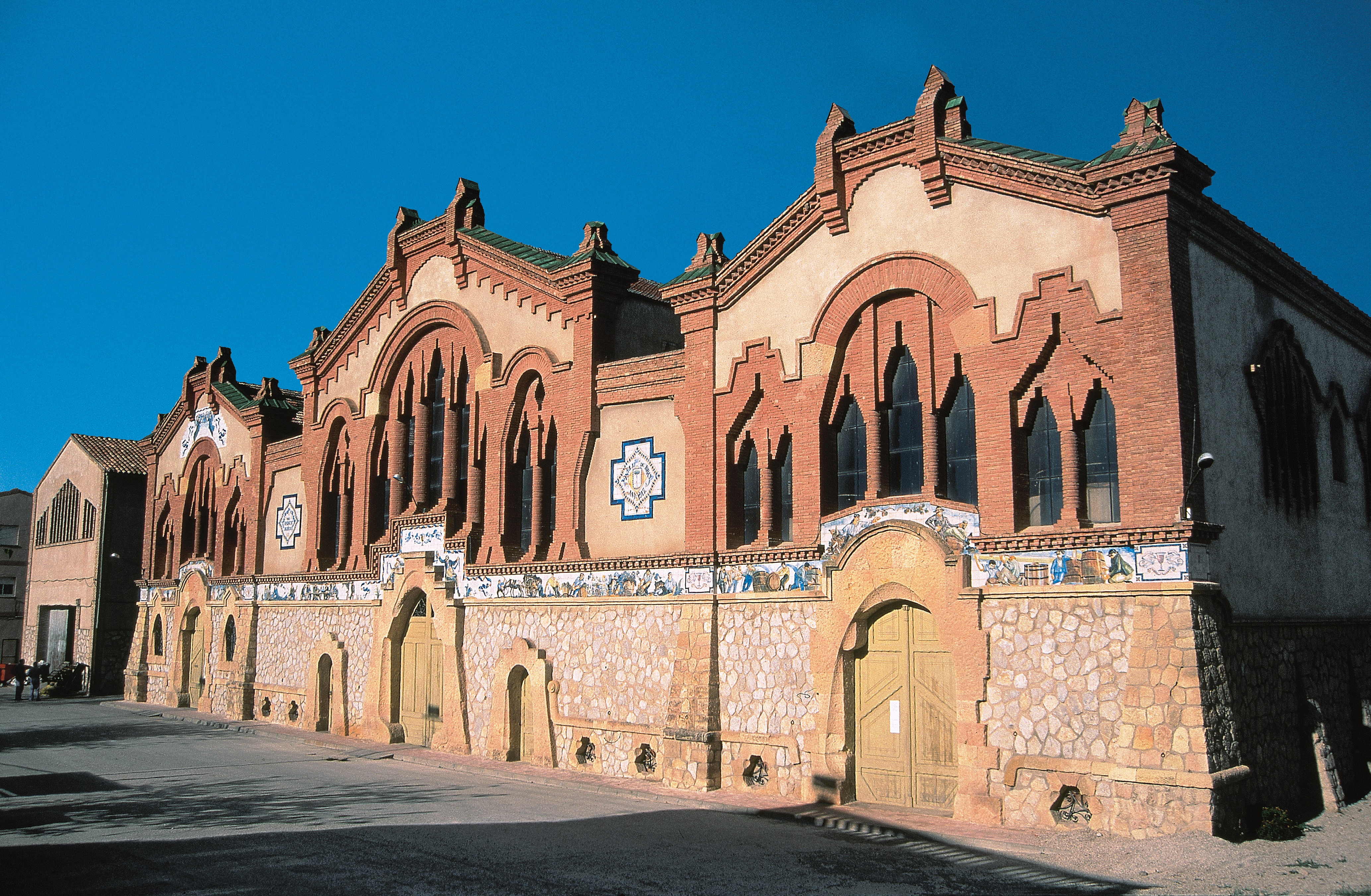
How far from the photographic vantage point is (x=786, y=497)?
53.3 feet

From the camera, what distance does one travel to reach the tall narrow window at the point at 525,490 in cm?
2022

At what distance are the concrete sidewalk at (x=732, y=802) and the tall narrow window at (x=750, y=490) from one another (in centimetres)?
393

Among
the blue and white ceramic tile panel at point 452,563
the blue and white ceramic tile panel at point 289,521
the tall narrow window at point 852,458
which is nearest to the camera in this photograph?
the tall narrow window at point 852,458

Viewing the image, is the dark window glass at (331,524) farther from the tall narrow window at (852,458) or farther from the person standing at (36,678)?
the person standing at (36,678)

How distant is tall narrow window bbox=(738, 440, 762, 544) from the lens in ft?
54.5

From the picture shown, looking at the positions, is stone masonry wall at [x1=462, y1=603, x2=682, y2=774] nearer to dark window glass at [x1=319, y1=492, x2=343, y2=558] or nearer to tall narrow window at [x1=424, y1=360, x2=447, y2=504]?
tall narrow window at [x1=424, y1=360, x2=447, y2=504]

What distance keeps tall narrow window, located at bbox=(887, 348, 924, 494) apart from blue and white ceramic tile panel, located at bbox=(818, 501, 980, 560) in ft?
1.36

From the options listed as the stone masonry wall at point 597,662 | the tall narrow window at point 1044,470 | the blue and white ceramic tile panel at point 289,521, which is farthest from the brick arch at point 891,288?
the blue and white ceramic tile panel at point 289,521

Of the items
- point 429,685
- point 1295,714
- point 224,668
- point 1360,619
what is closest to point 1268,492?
point 1295,714

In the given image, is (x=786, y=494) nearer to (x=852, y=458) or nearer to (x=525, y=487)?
(x=852, y=458)

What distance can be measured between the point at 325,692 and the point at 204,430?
1121 cm

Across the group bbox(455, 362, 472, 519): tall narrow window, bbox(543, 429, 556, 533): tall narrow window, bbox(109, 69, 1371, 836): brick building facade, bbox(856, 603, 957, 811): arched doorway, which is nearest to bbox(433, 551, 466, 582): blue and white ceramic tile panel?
bbox(109, 69, 1371, 836): brick building facade

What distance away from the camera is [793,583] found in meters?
15.4

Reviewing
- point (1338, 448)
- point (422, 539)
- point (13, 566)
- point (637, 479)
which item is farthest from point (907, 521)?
point (13, 566)
